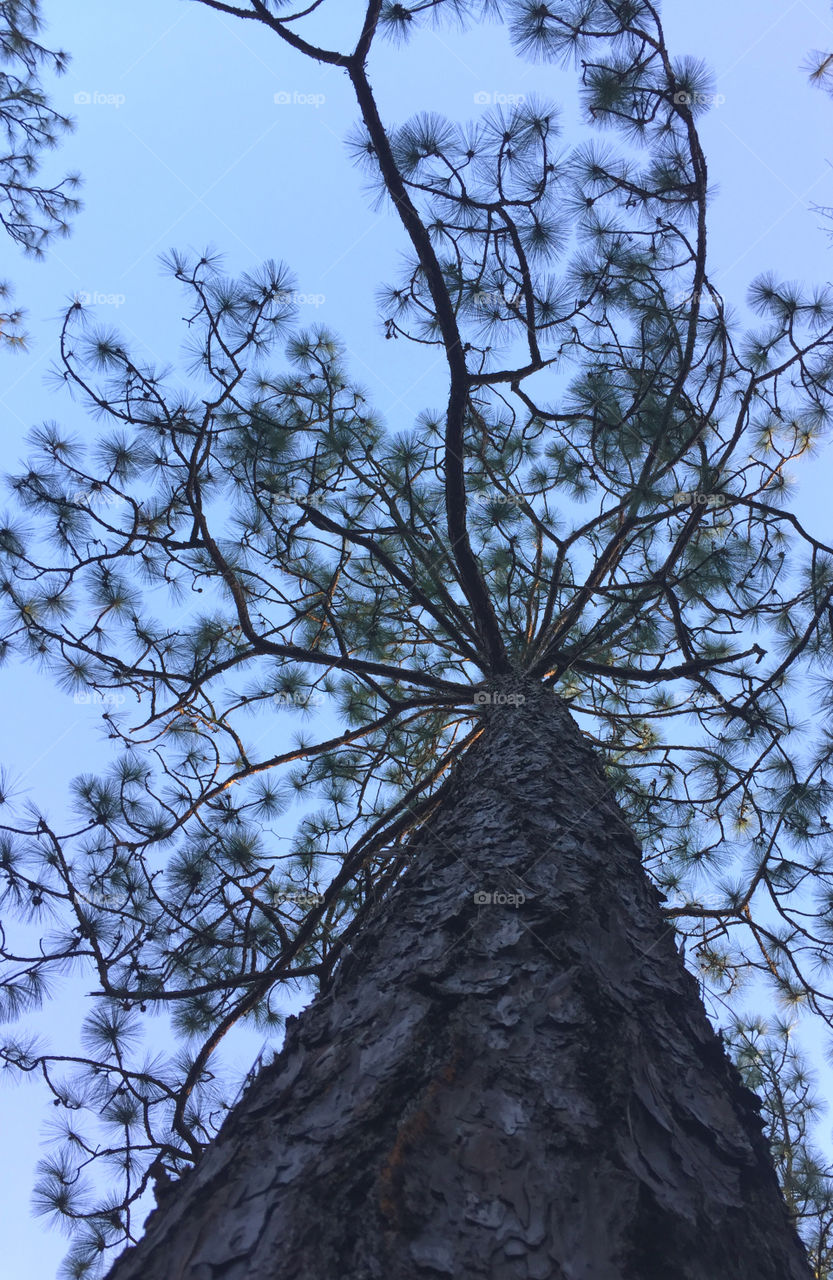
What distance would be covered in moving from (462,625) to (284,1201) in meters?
3.36

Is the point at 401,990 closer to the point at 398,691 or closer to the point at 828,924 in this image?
the point at 828,924

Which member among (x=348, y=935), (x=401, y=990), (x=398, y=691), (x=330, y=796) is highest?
(x=398, y=691)

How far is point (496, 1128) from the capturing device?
1.09m

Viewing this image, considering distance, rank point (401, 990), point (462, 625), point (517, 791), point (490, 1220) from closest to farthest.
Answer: point (490, 1220) < point (401, 990) < point (517, 791) < point (462, 625)

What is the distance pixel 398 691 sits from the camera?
4.80 metres

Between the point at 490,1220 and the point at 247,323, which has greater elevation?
the point at 247,323

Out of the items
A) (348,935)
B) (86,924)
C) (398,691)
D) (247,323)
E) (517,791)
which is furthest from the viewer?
(398,691)

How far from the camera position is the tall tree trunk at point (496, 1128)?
925 mm

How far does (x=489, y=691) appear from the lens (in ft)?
12.5

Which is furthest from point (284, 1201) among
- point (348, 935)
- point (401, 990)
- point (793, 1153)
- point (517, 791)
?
point (793, 1153)

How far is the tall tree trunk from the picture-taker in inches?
36.4

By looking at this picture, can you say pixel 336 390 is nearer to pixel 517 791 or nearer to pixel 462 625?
pixel 462 625

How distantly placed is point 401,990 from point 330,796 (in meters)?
3.05

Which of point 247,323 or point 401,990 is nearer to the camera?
point 401,990
